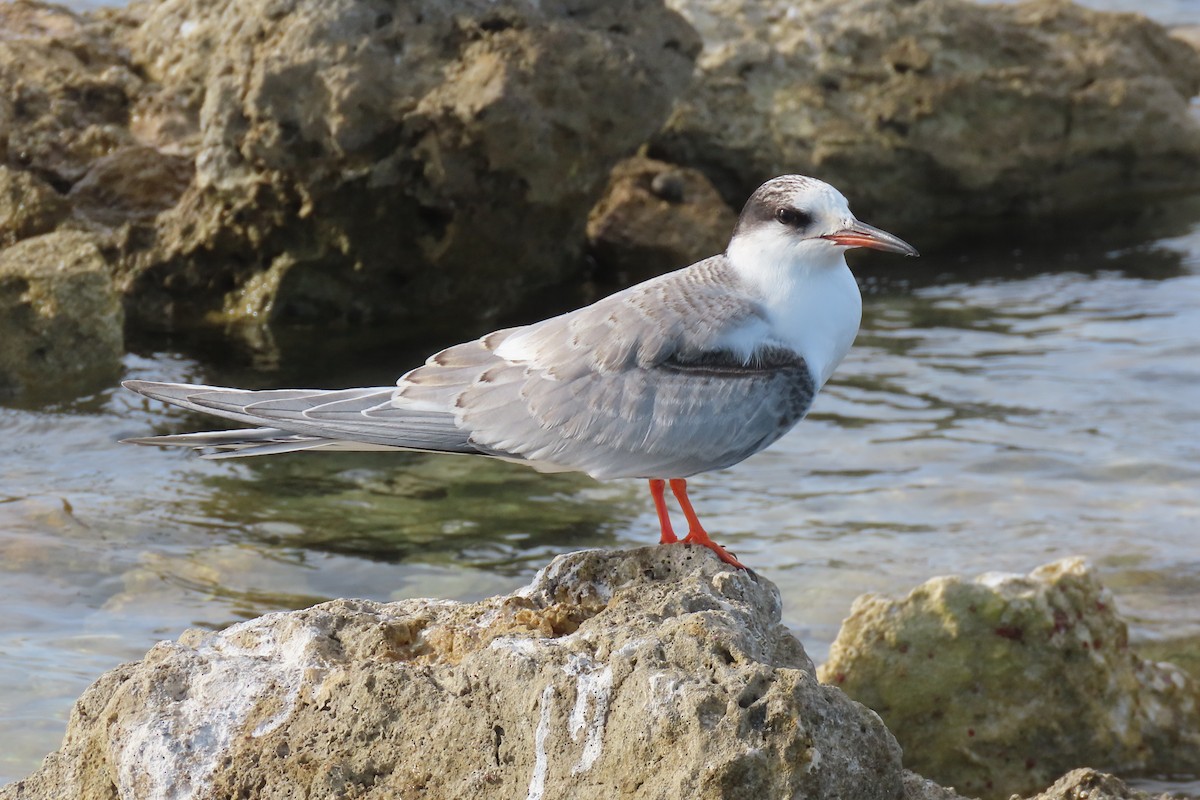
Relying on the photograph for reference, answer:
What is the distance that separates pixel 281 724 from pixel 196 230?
21.9ft

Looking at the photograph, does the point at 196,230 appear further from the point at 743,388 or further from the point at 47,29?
the point at 743,388

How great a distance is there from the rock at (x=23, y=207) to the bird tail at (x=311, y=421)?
5734 millimetres

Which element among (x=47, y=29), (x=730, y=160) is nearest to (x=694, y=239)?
(x=730, y=160)

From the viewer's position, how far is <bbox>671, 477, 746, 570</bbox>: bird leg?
4078 millimetres

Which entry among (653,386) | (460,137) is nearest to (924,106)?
(460,137)

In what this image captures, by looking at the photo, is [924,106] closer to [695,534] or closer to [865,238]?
[865,238]

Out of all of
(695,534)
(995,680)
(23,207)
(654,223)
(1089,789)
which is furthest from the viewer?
(654,223)

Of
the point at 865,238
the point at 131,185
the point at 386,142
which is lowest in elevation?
the point at 865,238

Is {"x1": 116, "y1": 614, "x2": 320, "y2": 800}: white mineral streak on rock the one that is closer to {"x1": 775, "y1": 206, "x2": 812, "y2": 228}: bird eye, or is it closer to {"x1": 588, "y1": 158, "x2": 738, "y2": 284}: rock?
{"x1": 775, "y1": 206, "x2": 812, "y2": 228}: bird eye

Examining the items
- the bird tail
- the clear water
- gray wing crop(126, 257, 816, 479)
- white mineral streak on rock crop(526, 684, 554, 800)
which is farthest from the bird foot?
the clear water

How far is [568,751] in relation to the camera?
3246 mm

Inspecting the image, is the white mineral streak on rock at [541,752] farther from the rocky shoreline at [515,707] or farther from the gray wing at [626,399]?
the gray wing at [626,399]

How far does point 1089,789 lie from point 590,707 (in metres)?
1.26

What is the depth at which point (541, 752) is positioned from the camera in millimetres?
3266
